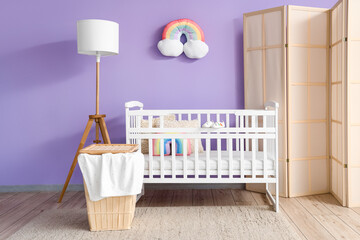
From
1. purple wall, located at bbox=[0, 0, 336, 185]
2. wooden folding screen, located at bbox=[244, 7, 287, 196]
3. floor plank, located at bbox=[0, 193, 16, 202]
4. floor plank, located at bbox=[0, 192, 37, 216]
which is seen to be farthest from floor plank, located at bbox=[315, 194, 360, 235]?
floor plank, located at bbox=[0, 193, 16, 202]

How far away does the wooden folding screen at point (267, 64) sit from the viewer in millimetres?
2980

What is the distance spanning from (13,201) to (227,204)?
1.85 metres

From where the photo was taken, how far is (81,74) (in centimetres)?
335

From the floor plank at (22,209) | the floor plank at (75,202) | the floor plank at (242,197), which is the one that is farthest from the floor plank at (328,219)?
the floor plank at (22,209)

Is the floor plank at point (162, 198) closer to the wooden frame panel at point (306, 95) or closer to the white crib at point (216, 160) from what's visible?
the white crib at point (216, 160)

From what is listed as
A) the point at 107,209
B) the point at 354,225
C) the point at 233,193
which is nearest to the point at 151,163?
the point at 107,209

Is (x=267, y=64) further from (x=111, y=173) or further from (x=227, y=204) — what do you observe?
(x=111, y=173)

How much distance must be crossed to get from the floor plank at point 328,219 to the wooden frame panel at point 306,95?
0.17 m

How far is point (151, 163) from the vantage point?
8.71 ft

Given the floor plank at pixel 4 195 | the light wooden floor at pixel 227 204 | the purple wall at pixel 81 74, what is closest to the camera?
the light wooden floor at pixel 227 204

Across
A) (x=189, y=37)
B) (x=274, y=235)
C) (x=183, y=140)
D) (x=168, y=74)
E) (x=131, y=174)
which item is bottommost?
(x=274, y=235)

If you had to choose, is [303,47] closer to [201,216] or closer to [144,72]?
[144,72]

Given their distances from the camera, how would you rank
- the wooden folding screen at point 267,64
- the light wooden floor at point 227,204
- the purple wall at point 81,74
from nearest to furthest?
the light wooden floor at point 227,204 < the wooden folding screen at point 267,64 < the purple wall at point 81,74

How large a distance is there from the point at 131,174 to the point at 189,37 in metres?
1.54
